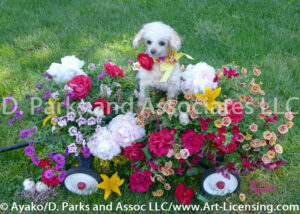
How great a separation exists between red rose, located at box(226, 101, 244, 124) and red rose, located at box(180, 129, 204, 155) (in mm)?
228

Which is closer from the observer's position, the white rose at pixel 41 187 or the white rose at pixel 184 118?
the white rose at pixel 184 118

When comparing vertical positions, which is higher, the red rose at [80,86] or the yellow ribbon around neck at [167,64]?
the yellow ribbon around neck at [167,64]

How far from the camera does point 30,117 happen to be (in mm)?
2342

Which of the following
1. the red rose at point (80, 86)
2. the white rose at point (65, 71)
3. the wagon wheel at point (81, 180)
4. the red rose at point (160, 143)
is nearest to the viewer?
the red rose at point (160, 143)

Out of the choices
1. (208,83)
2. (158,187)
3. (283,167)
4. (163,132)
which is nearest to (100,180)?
(158,187)

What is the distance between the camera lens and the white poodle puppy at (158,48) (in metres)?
1.97

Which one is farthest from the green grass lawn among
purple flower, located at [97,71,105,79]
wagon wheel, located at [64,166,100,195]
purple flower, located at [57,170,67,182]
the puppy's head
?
the puppy's head

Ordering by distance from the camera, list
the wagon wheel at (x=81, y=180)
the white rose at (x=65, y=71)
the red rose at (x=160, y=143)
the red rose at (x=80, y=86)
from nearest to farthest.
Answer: the red rose at (x=160, y=143), the wagon wheel at (x=81, y=180), the red rose at (x=80, y=86), the white rose at (x=65, y=71)

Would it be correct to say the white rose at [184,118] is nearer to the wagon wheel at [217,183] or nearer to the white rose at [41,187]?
the wagon wheel at [217,183]

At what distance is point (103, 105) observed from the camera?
6.99 ft

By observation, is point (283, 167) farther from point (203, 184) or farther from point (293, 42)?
point (293, 42)

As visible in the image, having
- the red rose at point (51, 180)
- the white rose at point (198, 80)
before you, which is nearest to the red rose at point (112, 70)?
the white rose at point (198, 80)

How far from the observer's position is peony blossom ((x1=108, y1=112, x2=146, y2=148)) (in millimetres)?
1996

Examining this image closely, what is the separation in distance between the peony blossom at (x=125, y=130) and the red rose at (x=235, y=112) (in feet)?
2.01
